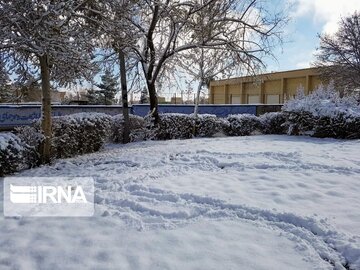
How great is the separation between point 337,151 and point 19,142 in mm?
7336

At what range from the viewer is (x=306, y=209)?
13.8ft

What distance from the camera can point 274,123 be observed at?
14.9 meters

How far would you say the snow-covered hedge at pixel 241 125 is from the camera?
15.0 meters

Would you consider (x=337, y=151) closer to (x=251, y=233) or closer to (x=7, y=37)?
(x=251, y=233)

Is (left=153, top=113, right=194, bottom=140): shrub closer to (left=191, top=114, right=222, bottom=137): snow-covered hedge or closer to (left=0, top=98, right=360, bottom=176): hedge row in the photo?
(left=0, top=98, right=360, bottom=176): hedge row

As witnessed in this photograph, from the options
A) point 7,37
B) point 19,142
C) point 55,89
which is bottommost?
point 19,142

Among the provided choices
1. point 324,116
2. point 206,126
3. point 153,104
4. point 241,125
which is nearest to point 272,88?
point 241,125

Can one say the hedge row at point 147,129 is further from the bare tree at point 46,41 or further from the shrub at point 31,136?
the bare tree at point 46,41

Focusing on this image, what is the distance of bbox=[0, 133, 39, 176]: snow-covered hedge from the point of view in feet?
21.4

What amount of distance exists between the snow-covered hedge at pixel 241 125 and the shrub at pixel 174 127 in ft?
5.47

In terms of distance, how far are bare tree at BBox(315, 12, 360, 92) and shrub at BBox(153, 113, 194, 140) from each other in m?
14.4

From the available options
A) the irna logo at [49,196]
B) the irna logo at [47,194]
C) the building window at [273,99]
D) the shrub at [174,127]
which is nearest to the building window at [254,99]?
the building window at [273,99]

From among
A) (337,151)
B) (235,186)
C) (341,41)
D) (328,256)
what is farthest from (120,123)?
(341,41)

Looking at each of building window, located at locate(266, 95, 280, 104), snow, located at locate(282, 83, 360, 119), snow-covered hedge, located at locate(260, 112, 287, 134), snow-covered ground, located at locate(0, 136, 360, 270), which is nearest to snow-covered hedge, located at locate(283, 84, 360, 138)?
snow, located at locate(282, 83, 360, 119)
